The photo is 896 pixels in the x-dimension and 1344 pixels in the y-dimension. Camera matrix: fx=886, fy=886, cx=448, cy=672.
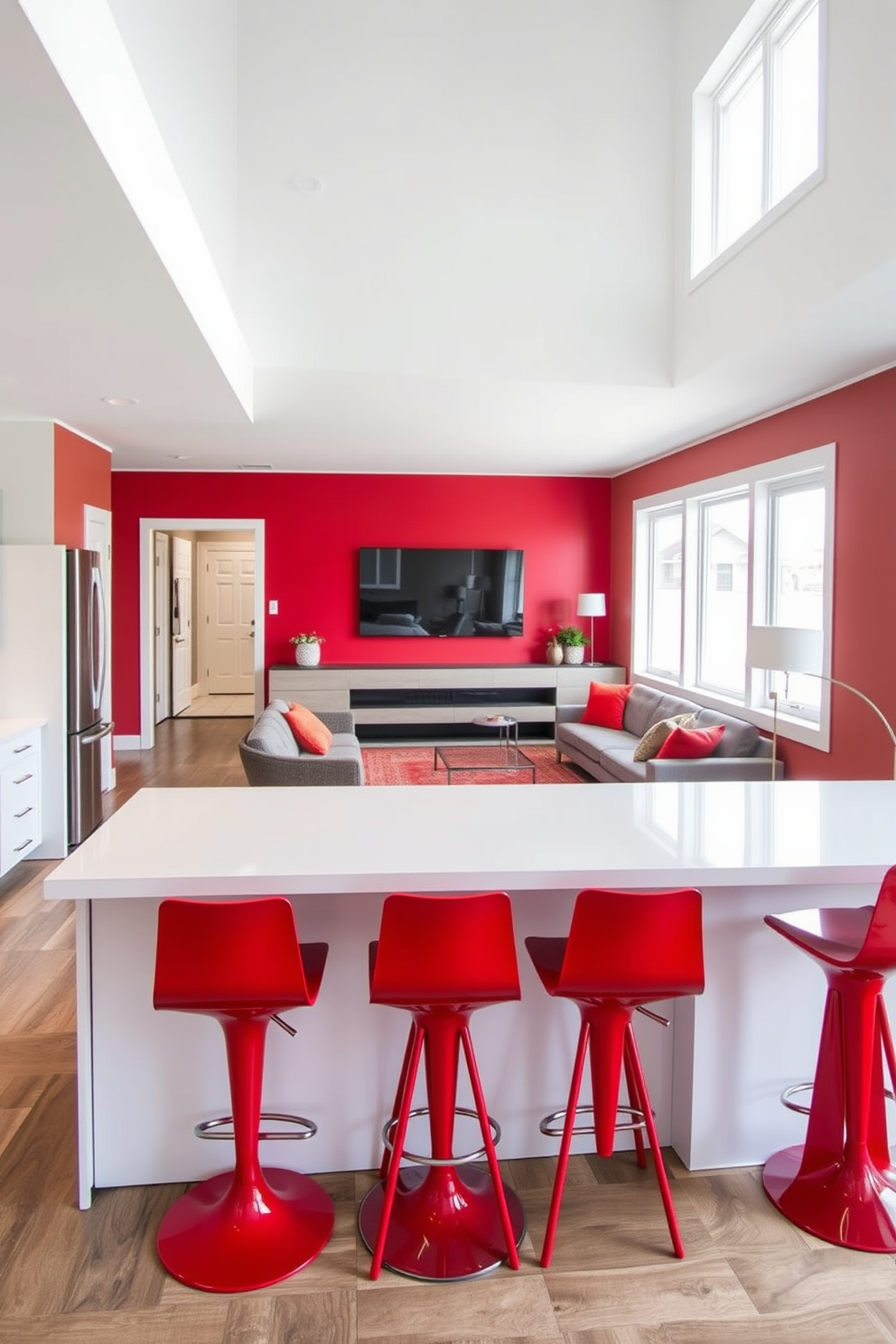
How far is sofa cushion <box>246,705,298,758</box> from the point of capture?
4500 millimetres

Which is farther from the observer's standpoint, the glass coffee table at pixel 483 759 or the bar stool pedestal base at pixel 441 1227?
the glass coffee table at pixel 483 759

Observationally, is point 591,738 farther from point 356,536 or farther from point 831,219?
point 831,219

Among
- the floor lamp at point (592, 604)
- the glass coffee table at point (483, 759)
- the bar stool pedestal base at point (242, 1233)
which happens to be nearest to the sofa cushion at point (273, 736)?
the glass coffee table at point (483, 759)

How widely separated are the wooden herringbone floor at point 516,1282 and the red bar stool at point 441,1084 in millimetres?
55

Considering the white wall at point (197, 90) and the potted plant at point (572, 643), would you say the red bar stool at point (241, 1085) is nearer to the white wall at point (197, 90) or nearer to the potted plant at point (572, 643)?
the white wall at point (197, 90)

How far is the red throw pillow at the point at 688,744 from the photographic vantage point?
527cm

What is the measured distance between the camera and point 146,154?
250 centimetres

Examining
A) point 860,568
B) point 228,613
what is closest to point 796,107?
point 860,568

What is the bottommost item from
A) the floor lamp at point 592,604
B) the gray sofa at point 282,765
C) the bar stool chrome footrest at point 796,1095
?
the bar stool chrome footrest at point 796,1095

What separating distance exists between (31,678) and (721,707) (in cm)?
434

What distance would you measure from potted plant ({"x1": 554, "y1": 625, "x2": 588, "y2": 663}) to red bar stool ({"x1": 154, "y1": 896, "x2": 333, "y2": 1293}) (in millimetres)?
6700

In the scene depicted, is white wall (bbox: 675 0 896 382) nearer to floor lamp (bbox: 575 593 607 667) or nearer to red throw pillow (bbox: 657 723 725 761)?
red throw pillow (bbox: 657 723 725 761)

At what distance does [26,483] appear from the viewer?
204 inches

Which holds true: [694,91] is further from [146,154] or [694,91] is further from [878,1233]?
[878,1233]
